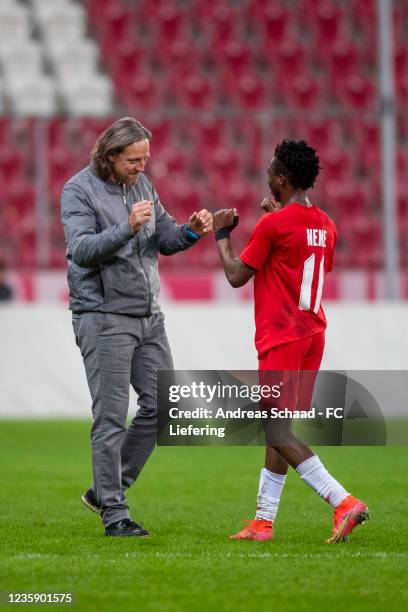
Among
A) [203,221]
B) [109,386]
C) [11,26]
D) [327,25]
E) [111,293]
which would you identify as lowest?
[109,386]

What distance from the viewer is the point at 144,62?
22.4 m

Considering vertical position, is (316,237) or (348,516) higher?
(316,237)

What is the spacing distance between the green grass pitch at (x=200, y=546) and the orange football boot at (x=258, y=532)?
0.08m

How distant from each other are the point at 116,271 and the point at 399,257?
11.0 m

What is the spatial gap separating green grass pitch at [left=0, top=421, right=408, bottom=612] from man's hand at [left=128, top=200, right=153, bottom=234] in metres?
1.49

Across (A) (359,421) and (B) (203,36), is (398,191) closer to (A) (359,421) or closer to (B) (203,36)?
(B) (203,36)

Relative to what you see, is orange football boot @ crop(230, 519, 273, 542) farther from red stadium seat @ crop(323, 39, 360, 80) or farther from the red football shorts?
red stadium seat @ crop(323, 39, 360, 80)

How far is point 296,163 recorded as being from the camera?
21.2 feet

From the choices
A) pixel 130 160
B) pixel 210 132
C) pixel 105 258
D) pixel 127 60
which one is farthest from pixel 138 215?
pixel 127 60

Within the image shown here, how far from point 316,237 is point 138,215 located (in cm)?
85

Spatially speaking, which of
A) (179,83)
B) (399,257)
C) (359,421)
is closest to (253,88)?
(179,83)

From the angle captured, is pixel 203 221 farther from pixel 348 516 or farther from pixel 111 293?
pixel 348 516

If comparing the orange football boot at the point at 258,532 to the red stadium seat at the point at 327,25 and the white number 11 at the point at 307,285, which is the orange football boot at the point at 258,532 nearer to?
the white number 11 at the point at 307,285

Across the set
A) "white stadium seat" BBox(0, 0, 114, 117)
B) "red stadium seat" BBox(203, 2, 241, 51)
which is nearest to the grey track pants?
"white stadium seat" BBox(0, 0, 114, 117)
